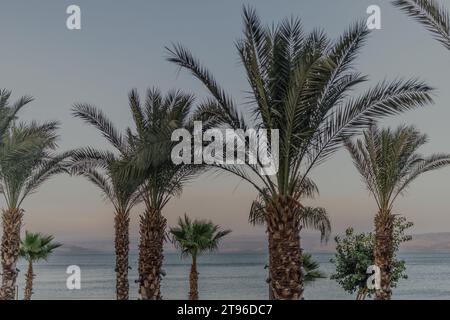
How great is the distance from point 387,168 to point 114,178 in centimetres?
917

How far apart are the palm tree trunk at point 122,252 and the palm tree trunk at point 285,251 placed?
1098 centimetres

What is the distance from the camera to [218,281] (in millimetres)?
83875

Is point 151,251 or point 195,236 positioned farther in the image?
point 195,236

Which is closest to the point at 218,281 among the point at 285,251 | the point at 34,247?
the point at 34,247

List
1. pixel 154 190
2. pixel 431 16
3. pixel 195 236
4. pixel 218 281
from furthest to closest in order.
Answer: pixel 218 281 → pixel 195 236 → pixel 154 190 → pixel 431 16

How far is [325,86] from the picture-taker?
41.7 ft

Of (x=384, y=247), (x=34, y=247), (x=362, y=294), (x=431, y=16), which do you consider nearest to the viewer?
(x=431, y=16)

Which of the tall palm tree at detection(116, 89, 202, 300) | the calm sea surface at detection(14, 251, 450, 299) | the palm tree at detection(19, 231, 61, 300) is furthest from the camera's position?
the calm sea surface at detection(14, 251, 450, 299)

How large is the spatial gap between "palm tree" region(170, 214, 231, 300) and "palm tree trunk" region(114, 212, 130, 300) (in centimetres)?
486

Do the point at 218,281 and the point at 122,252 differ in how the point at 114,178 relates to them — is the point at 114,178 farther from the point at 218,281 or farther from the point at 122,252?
the point at 218,281

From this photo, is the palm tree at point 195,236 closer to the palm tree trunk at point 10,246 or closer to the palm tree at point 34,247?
the palm tree trunk at point 10,246

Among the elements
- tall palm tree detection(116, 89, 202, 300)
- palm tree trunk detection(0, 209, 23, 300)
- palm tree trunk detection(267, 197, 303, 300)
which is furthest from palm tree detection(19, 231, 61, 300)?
palm tree trunk detection(267, 197, 303, 300)

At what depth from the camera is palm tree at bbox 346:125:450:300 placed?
21047mm

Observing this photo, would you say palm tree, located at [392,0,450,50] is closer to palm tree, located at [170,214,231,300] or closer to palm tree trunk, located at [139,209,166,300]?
palm tree trunk, located at [139,209,166,300]
